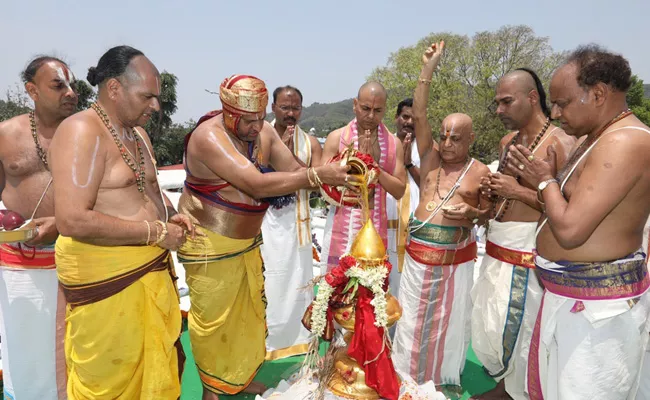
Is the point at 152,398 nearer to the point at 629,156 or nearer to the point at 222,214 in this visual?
the point at 222,214

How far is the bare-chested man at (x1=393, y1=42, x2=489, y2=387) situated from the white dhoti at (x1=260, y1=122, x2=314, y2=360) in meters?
1.17

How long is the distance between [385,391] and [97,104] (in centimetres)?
222

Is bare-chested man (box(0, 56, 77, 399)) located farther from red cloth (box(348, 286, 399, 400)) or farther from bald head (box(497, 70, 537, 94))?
bald head (box(497, 70, 537, 94))

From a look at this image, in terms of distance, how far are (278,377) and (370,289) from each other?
2646 millimetres

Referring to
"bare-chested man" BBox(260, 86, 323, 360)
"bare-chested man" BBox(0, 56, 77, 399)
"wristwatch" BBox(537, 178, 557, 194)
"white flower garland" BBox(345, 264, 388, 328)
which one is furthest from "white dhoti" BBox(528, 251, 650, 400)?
"bare-chested man" BBox(0, 56, 77, 399)

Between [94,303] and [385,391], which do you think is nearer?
[385,391]

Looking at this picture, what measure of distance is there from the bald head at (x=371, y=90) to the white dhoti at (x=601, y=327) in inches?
95.2

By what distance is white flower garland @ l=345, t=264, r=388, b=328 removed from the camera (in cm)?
210

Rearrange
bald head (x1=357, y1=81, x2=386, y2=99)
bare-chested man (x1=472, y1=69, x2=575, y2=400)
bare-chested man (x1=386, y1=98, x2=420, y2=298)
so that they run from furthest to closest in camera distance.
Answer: bare-chested man (x1=386, y1=98, x2=420, y2=298) → bald head (x1=357, y1=81, x2=386, y2=99) → bare-chested man (x1=472, y1=69, x2=575, y2=400)

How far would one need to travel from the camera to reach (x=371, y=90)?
174 inches

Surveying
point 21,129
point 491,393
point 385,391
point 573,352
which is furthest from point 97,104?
Result: point 491,393

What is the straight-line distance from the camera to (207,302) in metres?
3.42

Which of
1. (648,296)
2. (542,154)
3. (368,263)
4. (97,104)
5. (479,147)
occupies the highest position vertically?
(97,104)

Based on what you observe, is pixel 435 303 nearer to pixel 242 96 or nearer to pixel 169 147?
pixel 242 96
